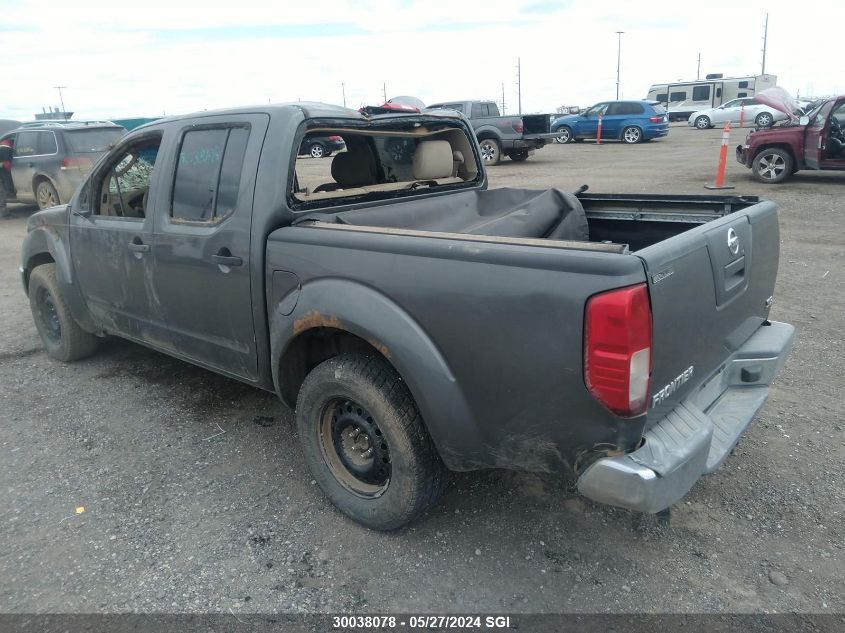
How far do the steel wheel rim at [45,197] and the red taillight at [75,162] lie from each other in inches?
28.1

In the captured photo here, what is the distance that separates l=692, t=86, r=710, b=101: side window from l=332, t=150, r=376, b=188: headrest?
42.6m

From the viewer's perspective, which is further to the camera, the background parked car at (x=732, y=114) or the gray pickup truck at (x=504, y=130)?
the background parked car at (x=732, y=114)

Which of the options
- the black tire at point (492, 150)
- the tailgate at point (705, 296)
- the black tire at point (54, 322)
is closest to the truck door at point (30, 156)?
the black tire at point (54, 322)

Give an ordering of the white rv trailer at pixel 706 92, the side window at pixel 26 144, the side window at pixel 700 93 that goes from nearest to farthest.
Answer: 1. the side window at pixel 26 144
2. the white rv trailer at pixel 706 92
3. the side window at pixel 700 93

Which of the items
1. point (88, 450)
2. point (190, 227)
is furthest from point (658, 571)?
point (88, 450)

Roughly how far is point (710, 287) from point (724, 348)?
432 millimetres

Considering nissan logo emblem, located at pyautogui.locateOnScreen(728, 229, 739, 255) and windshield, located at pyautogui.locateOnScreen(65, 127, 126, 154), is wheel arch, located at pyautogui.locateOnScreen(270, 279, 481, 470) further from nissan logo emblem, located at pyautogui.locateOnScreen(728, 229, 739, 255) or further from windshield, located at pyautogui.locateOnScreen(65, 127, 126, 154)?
windshield, located at pyautogui.locateOnScreen(65, 127, 126, 154)

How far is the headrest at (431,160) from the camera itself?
3.91m

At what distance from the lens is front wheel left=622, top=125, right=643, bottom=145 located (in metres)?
24.7

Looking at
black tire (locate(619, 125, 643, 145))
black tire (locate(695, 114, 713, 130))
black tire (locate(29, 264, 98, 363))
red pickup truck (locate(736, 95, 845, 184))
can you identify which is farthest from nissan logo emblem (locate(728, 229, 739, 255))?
black tire (locate(695, 114, 713, 130))

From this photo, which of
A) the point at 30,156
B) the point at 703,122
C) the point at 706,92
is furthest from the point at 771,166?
the point at 706,92

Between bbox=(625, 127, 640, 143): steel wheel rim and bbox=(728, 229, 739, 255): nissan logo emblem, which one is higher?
bbox=(728, 229, 739, 255): nissan logo emblem

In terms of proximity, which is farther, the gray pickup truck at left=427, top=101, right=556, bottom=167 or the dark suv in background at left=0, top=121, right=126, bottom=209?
the gray pickup truck at left=427, top=101, right=556, bottom=167

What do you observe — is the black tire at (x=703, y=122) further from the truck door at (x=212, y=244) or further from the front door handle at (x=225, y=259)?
the front door handle at (x=225, y=259)
